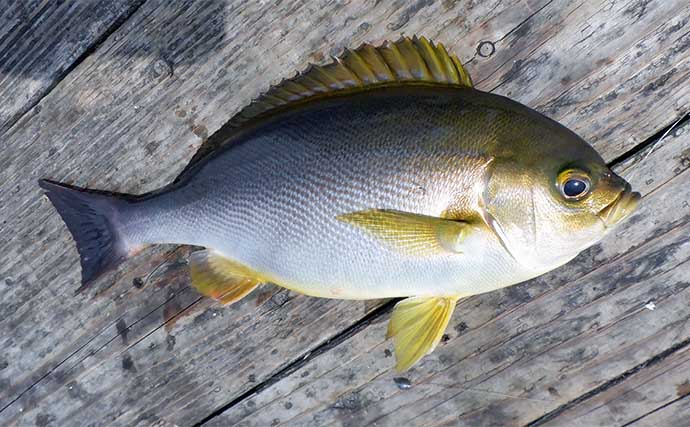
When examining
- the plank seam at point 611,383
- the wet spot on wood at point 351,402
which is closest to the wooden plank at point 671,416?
the plank seam at point 611,383

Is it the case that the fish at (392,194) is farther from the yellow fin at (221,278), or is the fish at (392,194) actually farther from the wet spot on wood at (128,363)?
the wet spot on wood at (128,363)

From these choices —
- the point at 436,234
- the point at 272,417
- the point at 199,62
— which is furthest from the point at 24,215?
the point at 436,234

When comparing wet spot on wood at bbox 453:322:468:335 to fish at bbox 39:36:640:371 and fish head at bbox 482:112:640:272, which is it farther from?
fish head at bbox 482:112:640:272

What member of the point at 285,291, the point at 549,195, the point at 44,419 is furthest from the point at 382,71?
the point at 44,419

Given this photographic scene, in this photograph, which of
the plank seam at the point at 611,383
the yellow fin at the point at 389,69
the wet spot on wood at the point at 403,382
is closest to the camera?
the yellow fin at the point at 389,69

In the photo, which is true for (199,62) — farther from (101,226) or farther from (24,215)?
(24,215)

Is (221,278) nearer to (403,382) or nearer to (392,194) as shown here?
(392,194)
